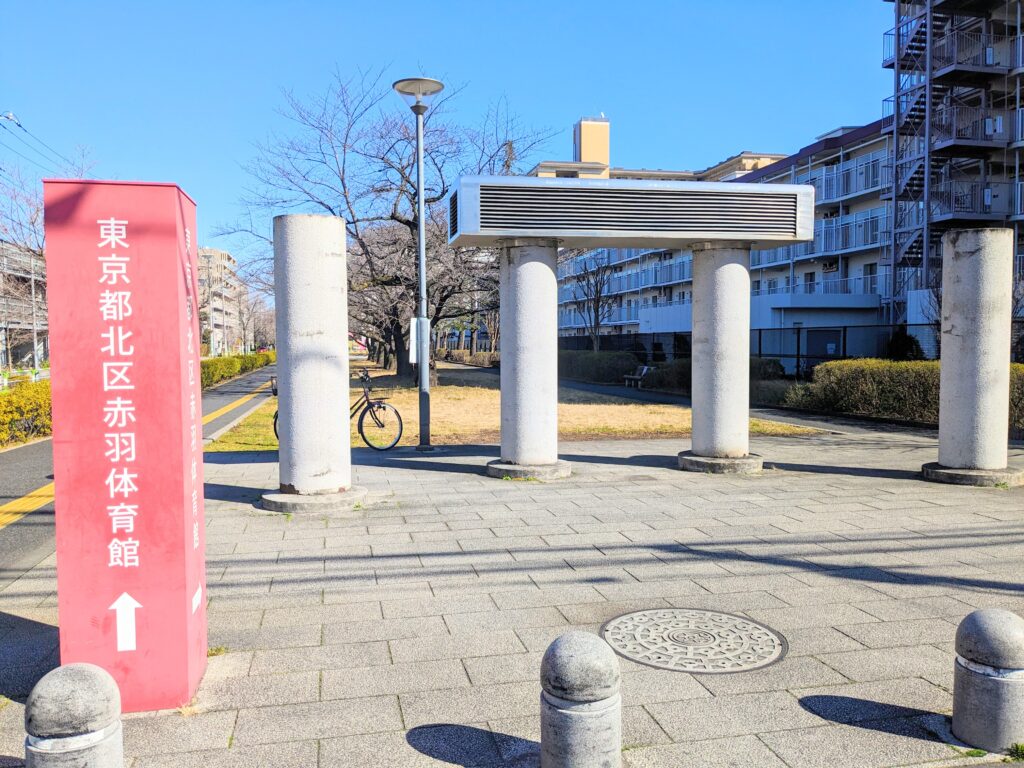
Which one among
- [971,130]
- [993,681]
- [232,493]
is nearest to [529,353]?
[232,493]

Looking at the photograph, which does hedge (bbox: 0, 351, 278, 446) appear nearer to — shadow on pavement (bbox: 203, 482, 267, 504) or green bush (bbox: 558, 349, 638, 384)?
shadow on pavement (bbox: 203, 482, 267, 504)

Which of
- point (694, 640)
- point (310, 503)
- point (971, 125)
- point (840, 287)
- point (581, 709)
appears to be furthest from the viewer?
point (840, 287)

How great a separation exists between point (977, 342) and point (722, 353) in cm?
272

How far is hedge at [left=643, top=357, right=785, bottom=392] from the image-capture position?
22.5 metres

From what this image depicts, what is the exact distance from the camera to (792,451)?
1190cm

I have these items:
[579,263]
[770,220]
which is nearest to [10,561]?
[770,220]

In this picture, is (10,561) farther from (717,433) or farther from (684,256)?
(684,256)

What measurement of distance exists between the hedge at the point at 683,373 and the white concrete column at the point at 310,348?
1586 cm

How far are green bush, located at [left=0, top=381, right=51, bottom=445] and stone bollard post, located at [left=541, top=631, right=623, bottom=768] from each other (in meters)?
13.5

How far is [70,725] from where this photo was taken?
2615mm

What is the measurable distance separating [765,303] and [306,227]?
96.8ft

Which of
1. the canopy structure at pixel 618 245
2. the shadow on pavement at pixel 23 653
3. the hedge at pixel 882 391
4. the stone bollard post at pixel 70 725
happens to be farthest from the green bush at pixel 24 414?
the hedge at pixel 882 391

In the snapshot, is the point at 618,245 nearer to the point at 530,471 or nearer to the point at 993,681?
the point at 530,471

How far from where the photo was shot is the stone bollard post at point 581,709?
9.27 ft
